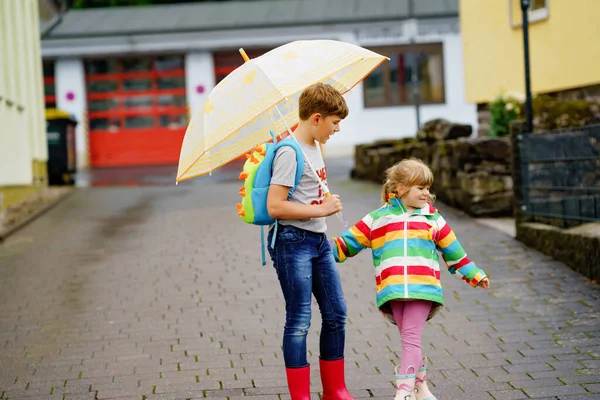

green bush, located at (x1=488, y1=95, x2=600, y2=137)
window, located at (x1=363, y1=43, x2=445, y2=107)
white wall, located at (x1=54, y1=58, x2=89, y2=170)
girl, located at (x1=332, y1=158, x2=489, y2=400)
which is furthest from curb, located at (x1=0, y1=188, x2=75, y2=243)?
window, located at (x1=363, y1=43, x2=445, y2=107)

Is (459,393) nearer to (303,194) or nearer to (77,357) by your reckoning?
(303,194)

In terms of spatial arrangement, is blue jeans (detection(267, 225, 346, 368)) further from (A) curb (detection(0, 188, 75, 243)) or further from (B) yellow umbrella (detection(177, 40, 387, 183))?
(A) curb (detection(0, 188, 75, 243))

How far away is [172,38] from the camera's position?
31.9 meters

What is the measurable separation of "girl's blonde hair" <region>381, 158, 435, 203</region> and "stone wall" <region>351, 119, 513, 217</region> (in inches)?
283

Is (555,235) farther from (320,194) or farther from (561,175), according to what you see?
(320,194)

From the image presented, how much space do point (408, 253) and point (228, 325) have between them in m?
2.68

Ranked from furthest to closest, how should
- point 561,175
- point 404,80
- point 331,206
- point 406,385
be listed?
1. point 404,80
2. point 561,175
3. point 406,385
4. point 331,206

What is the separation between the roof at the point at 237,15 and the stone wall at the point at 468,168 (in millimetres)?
17619

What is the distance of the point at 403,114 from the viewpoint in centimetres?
3197

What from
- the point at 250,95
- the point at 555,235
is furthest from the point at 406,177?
the point at 555,235

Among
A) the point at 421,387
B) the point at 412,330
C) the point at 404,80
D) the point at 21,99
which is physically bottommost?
the point at 421,387

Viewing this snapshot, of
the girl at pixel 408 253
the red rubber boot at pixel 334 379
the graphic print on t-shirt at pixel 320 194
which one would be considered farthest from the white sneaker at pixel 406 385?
the graphic print on t-shirt at pixel 320 194

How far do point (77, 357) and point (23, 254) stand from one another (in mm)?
4710

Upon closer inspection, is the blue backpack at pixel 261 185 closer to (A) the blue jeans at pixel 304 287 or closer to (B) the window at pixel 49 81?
(A) the blue jeans at pixel 304 287
